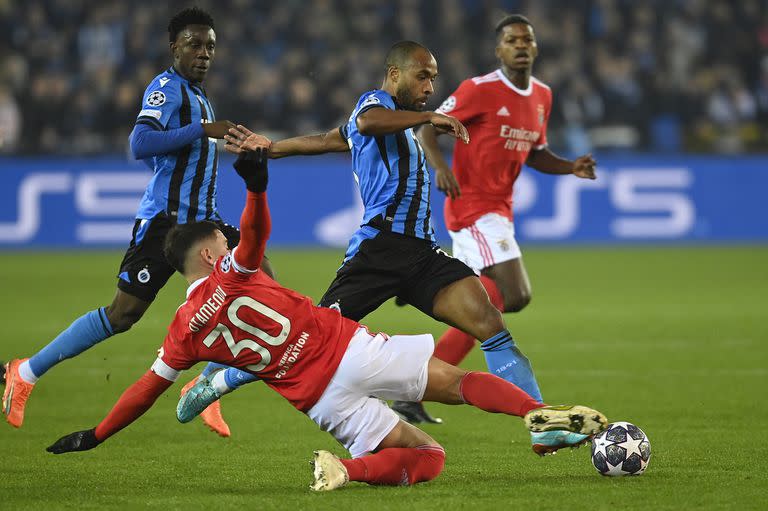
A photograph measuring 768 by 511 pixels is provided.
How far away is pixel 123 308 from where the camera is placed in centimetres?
695

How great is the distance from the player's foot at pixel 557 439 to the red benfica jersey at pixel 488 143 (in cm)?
289

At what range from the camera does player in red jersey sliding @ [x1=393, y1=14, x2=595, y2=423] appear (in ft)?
25.3

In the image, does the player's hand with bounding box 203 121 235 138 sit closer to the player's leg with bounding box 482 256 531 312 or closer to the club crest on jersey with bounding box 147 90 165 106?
the club crest on jersey with bounding box 147 90 165 106

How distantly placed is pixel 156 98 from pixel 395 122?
162 centimetres

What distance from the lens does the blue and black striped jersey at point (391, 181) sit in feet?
20.9

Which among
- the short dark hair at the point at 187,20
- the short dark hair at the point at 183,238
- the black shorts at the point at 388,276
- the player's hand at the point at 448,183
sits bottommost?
the black shorts at the point at 388,276

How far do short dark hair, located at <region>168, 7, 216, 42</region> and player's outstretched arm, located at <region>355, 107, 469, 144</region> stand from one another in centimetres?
148

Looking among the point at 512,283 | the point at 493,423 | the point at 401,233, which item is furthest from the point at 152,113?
the point at 493,423

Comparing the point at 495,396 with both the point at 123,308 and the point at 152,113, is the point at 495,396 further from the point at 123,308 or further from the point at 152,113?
the point at 152,113

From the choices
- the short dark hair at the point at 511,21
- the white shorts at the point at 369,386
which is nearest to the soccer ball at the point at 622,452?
the white shorts at the point at 369,386

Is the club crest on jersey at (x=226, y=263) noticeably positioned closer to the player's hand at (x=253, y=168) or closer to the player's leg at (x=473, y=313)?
the player's hand at (x=253, y=168)

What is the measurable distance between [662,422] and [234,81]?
14077mm

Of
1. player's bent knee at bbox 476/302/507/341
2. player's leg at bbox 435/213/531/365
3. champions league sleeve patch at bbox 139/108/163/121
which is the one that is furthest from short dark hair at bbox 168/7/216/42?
player's bent knee at bbox 476/302/507/341

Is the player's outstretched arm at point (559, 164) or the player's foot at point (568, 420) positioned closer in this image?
the player's foot at point (568, 420)
